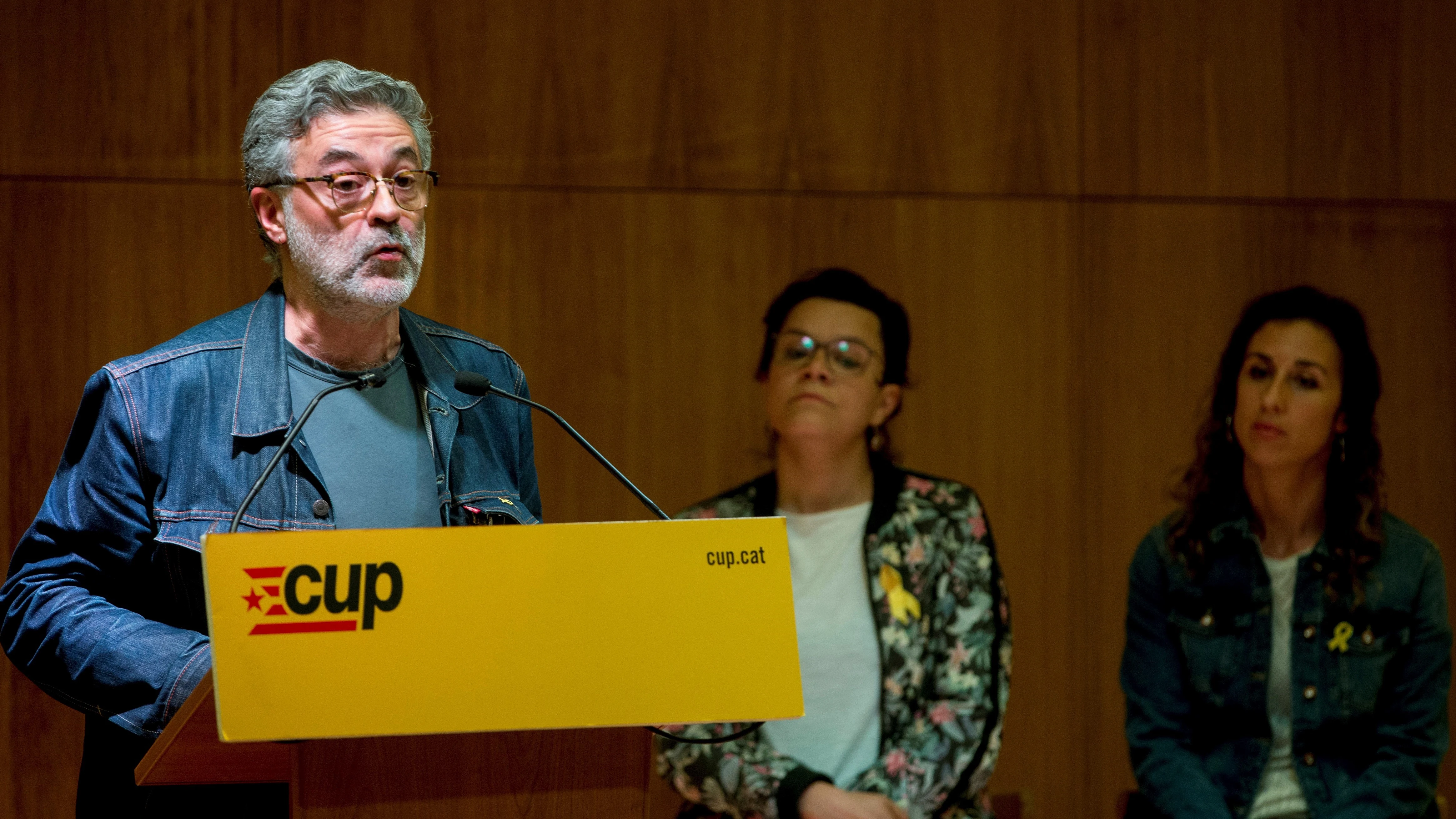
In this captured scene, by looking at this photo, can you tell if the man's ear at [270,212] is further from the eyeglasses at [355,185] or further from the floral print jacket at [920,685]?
the floral print jacket at [920,685]

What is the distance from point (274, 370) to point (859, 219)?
1999 millimetres

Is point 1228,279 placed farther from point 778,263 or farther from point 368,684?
point 368,684

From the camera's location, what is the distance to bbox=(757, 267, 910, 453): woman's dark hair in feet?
9.49

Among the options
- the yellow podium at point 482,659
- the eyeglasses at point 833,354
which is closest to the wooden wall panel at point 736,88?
the eyeglasses at point 833,354

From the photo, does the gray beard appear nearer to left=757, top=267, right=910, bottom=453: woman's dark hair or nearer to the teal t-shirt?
the teal t-shirt

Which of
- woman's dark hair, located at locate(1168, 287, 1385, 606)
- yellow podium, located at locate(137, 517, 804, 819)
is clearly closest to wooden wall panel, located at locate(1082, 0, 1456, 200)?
woman's dark hair, located at locate(1168, 287, 1385, 606)

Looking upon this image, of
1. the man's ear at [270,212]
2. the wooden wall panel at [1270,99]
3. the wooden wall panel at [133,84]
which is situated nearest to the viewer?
the man's ear at [270,212]

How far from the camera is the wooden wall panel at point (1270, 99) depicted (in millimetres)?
3582

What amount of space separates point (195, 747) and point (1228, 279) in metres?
3.07

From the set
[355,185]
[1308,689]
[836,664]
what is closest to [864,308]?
[836,664]

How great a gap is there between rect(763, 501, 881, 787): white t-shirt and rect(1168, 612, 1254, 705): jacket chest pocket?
2.16 ft

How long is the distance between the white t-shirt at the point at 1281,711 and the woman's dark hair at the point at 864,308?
857 mm

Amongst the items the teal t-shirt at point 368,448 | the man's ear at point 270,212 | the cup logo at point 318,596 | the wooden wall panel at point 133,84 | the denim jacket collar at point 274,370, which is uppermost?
the wooden wall panel at point 133,84

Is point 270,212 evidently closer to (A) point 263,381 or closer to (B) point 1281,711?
(A) point 263,381
